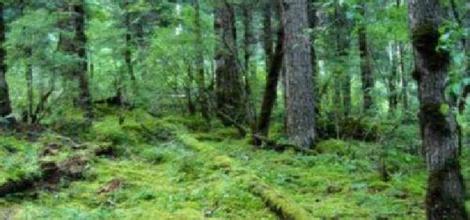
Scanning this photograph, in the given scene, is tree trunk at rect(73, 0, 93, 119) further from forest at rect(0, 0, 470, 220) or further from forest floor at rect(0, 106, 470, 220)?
forest floor at rect(0, 106, 470, 220)

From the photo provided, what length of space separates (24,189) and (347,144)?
23.7ft

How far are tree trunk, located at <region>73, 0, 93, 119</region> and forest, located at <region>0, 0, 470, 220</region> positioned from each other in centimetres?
4

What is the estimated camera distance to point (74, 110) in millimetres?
16078

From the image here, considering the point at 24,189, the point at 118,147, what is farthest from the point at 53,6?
the point at 24,189

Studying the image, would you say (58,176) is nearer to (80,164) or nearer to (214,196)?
(80,164)

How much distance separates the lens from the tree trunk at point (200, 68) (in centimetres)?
1530

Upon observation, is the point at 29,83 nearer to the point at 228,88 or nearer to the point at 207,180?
the point at 228,88

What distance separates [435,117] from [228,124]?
11570mm

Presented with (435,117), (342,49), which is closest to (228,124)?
(342,49)

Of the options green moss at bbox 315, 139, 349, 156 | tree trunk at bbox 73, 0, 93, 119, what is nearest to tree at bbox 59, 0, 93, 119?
tree trunk at bbox 73, 0, 93, 119

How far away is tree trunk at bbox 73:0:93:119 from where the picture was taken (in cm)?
1516

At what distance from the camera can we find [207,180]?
9.55 metres

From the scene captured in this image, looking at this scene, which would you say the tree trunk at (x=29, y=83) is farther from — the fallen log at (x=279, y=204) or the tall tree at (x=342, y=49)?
the tall tree at (x=342, y=49)

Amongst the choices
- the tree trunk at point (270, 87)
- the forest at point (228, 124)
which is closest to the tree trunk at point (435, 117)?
the forest at point (228, 124)
